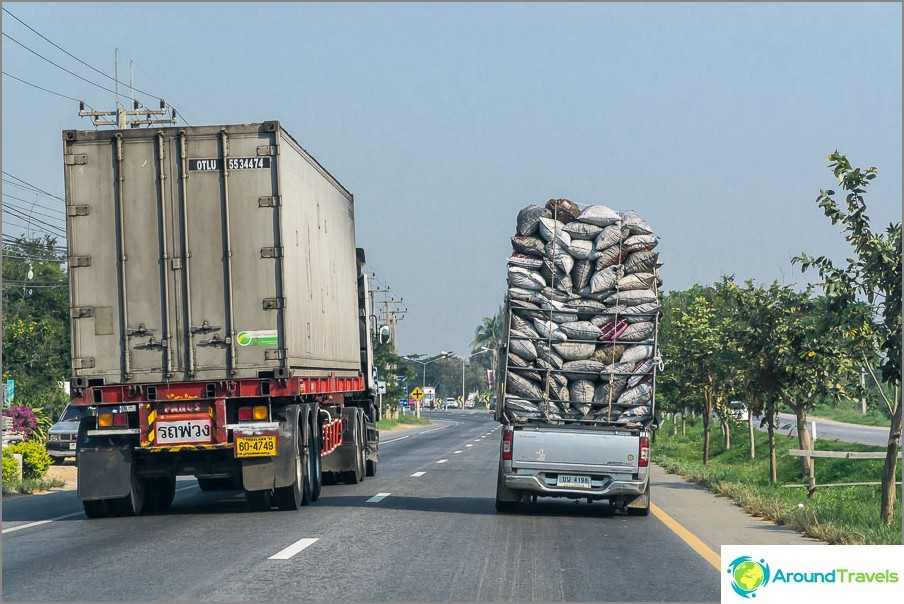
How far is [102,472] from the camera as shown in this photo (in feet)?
51.8

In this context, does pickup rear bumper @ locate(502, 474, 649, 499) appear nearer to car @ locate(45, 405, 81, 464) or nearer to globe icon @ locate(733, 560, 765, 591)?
globe icon @ locate(733, 560, 765, 591)

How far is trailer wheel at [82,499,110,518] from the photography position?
16.4 metres

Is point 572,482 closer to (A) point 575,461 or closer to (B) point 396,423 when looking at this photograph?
(A) point 575,461

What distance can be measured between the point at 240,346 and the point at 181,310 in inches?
33.7

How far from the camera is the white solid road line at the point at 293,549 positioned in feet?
38.5

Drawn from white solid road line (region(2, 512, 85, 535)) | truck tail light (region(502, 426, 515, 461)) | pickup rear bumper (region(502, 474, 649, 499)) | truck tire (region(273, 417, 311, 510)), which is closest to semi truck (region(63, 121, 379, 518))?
truck tire (region(273, 417, 311, 510))

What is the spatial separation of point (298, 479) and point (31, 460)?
34.5ft

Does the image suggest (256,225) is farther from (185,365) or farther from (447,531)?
(447,531)

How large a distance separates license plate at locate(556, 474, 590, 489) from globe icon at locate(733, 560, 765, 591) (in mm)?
7898

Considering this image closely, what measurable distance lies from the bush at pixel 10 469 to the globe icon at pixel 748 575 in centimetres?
1846

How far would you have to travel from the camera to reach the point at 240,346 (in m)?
15.6

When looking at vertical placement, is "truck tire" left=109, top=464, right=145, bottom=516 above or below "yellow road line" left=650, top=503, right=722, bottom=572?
above

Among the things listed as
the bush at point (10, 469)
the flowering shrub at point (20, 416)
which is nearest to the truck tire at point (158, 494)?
the bush at point (10, 469)

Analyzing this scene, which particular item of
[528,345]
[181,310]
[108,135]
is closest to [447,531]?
[528,345]
